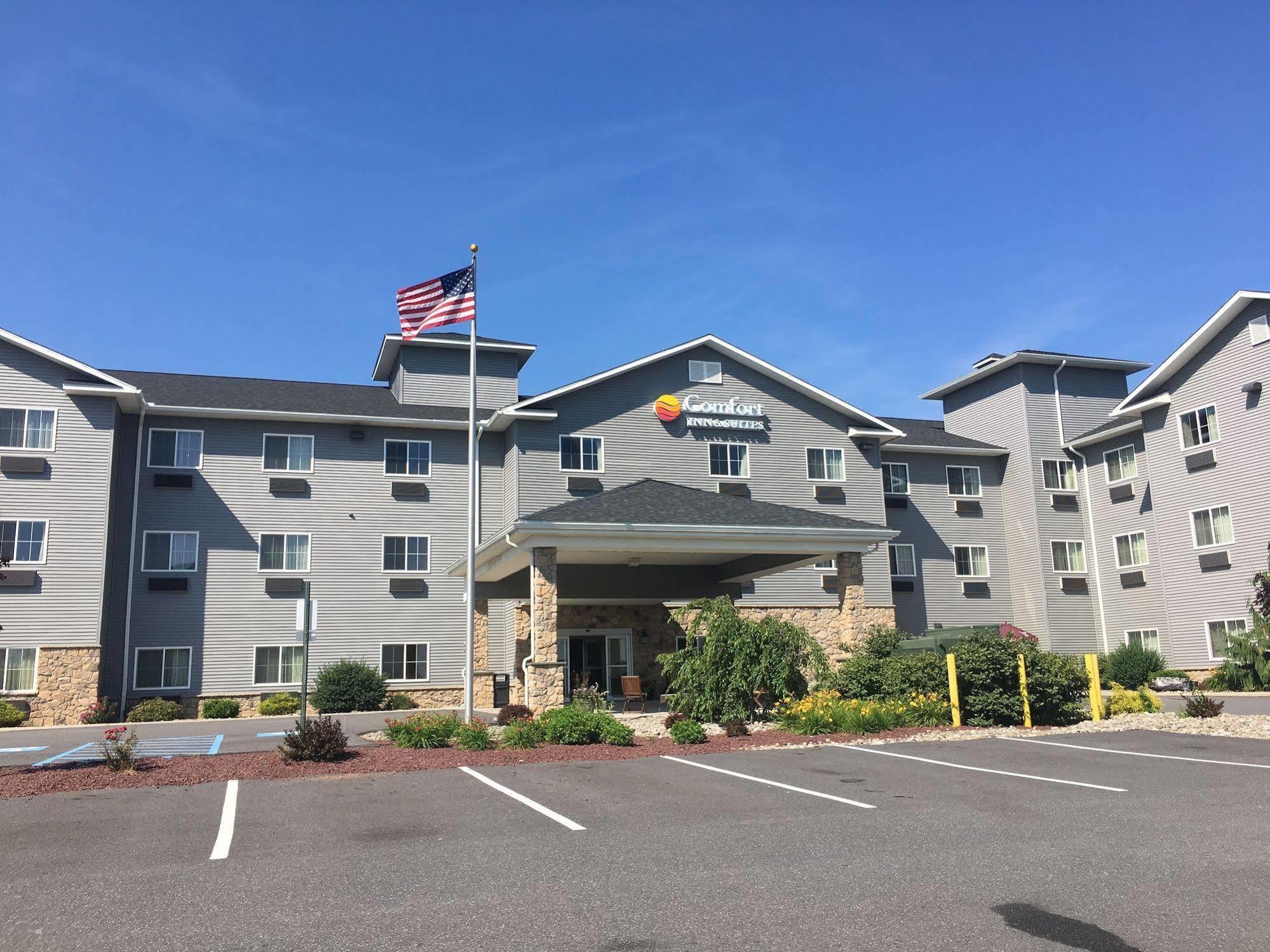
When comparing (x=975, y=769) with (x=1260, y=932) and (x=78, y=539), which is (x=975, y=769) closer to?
(x=1260, y=932)

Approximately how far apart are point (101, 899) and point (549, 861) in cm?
309

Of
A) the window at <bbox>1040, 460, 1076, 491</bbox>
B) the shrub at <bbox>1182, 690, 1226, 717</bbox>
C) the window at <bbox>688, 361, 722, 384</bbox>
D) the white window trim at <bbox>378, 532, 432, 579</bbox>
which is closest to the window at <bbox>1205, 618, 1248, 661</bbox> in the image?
the window at <bbox>1040, 460, 1076, 491</bbox>

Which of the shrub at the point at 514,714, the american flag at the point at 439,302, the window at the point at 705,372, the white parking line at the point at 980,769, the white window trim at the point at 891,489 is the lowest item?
the white parking line at the point at 980,769

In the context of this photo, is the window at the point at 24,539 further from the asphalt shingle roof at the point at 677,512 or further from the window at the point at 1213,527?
the window at the point at 1213,527

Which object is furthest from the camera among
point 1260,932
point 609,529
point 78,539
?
point 78,539

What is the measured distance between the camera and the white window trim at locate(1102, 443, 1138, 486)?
113ft

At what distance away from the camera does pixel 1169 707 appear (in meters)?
21.8

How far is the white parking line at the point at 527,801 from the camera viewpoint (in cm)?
925

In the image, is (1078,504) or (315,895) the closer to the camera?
(315,895)

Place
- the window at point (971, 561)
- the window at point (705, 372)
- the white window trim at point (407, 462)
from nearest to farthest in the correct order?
the white window trim at point (407, 462)
the window at point (705, 372)
the window at point (971, 561)

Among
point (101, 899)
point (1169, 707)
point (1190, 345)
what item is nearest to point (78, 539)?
point (101, 899)

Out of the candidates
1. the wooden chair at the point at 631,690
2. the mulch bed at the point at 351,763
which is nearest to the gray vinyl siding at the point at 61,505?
the mulch bed at the point at 351,763

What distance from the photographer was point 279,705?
2811 centimetres

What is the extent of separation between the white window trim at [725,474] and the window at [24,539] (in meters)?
19.2
